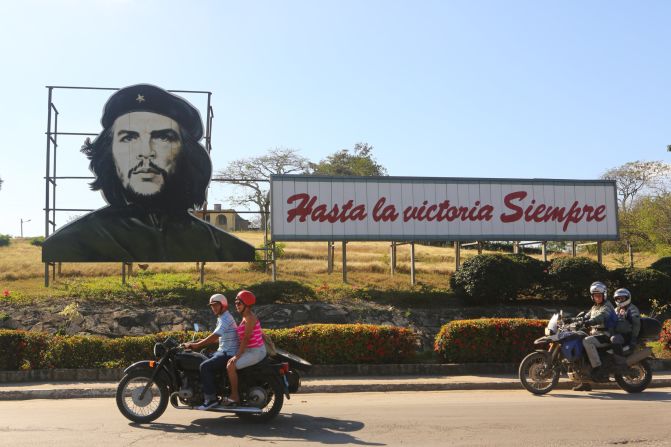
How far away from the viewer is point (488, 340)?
591 inches

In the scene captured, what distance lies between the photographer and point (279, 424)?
9.15m

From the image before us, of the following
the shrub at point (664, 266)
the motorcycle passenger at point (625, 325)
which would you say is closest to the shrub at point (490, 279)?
the shrub at point (664, 266)

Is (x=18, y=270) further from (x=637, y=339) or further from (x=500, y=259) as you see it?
(x=637, y=339)

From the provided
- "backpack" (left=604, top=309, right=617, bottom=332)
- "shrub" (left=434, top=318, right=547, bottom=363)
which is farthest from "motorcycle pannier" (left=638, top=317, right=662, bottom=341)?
"shrub" (left=434, top=318, right=547, bottom=363)

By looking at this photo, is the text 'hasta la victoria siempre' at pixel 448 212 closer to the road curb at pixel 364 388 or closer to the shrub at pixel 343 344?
the shrub at pixel 343 344

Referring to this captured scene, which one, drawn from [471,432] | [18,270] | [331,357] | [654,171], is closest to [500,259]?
[331,357]

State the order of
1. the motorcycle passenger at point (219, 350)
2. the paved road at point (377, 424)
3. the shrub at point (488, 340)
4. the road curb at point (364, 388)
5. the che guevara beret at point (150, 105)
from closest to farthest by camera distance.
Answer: the paved road at point (377, 424) → the motorcycle passenger at point (219, 350) → the road curb at point (364, 388) → the shrub at point (488, 340) → the che guevara beret at point (150, 105)

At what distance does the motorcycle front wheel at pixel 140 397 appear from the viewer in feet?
30.0

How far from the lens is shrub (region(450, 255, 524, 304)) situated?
846 inches

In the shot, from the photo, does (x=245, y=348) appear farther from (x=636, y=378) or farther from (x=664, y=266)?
(x=664, y=266)

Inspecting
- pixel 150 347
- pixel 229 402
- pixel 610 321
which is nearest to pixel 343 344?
pixel 150 347

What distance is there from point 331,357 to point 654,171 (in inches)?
2586

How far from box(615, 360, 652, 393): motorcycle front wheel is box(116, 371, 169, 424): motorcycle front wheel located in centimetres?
799

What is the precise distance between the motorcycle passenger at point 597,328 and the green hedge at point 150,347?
13.3 ft
